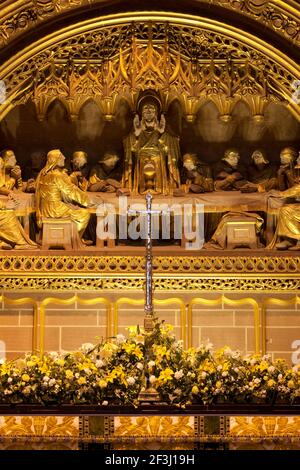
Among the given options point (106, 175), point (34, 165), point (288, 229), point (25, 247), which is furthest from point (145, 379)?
point (34, 165)

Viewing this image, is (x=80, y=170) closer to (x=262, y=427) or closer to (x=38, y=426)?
(x=38, y=426)

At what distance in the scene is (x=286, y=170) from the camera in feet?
59.7

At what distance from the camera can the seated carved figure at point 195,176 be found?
59.5ft

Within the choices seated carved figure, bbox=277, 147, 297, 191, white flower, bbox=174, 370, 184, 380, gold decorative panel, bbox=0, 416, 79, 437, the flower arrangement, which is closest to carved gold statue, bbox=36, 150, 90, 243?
seated carved figure, bbox=277, 147, 297, 191

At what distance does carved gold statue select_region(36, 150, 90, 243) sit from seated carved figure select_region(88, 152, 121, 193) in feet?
0.88

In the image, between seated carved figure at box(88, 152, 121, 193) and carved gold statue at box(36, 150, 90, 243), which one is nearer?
carved gold statue at box(36, 150, 90, 243)

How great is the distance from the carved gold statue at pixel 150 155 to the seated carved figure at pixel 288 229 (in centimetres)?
158

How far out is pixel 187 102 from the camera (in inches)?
715

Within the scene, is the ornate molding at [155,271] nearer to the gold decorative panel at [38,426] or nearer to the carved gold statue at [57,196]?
the carved gold statue at [57,196]

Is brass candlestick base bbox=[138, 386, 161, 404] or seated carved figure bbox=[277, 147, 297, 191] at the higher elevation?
seated carved figure bbox=[277, 147, 297, 191]

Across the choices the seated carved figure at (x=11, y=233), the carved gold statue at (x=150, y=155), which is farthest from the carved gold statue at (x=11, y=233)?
the carved gold statue at (x=150, y=155)

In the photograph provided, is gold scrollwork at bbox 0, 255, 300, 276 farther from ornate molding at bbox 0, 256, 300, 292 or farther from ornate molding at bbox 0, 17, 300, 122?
ornate molding at bbox 0, 17, 300, 122

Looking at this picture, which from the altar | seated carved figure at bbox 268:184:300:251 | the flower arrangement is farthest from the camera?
seated carved figure at bbox 268:184:300:251

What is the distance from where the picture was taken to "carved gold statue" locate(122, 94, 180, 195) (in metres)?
18.1
